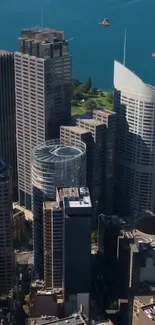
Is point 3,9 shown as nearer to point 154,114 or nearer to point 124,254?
point 154,114

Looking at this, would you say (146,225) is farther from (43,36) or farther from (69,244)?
(43,36)

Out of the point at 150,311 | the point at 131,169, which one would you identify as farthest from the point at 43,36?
the point at 150,311

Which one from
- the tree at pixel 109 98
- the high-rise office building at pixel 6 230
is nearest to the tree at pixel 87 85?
the tree at pixel 109 98

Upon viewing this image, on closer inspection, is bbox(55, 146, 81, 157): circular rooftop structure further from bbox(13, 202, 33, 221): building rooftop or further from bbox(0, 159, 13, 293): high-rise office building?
bbox(13, 202, 33, 221): building rooftop

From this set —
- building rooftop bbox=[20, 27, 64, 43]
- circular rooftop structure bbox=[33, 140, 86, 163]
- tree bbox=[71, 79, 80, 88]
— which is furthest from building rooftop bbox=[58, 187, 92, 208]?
tree bbox=[71, 79, 80, 88]

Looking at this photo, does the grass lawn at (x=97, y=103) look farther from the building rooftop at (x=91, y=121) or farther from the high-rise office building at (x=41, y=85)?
the building rooftop at (x=91, y=121)
